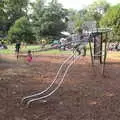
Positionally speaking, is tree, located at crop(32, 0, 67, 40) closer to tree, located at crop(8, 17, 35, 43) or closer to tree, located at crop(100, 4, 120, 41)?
tree, located at crop(8, 17, 35, 43)

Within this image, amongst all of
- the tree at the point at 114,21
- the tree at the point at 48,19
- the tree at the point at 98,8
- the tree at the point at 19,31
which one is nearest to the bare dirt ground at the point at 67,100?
Answer: the tree at the point at 114,21

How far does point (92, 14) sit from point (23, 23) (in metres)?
39.5

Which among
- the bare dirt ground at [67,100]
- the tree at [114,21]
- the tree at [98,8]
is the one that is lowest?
the bare dirt ground at [67,100]

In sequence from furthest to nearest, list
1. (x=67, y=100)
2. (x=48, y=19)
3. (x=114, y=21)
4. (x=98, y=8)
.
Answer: (x=98, y=8), (x=48, y=19), (x=114, y=21), (x=67, y=100)

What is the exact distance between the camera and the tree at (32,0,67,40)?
3021 inches

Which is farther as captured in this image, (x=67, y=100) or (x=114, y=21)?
(x=114, y=21)

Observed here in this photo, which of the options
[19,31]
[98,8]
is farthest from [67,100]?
[98,8]

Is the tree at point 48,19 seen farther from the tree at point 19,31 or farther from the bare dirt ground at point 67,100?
the bare dirt ground at point 67,100

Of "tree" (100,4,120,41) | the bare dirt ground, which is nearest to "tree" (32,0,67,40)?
"tree" (100,4,120,41)

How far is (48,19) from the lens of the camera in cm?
7825

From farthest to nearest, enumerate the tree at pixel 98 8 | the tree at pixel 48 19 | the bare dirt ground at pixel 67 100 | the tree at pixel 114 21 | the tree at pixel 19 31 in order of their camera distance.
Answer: the tree at pixel 98 8 < the tree at pixel 48 19 < the tree at pixel 19 31 < the tree at pixel 114 21 < the bare dirt ground at pixel 67 100

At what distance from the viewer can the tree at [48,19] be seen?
7672 centimetres

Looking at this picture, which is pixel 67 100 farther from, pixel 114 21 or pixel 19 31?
pixel 19 31

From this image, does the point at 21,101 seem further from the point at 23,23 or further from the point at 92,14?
the point at 92,14
